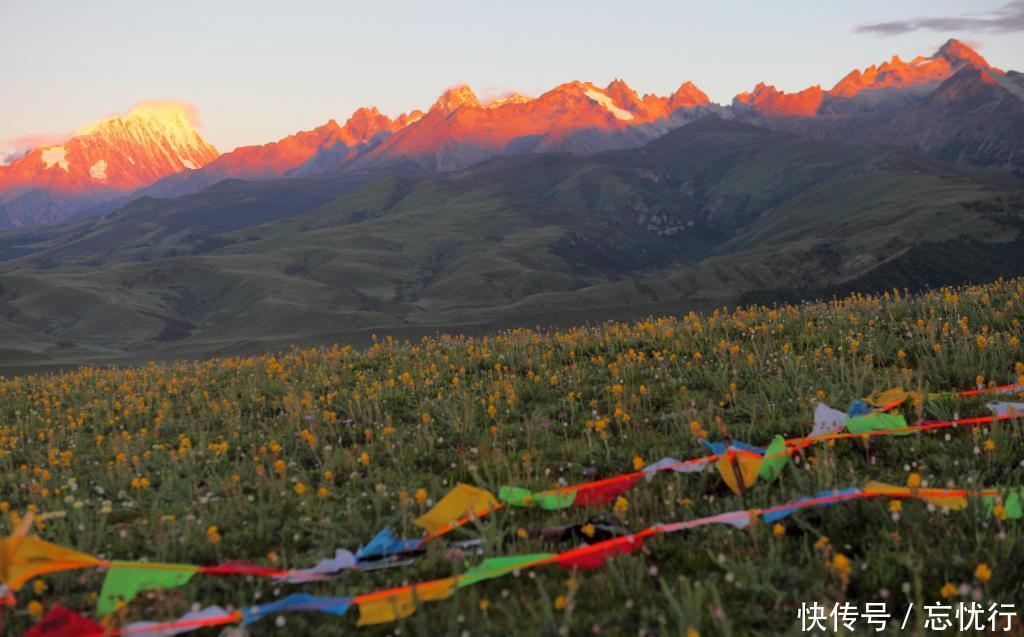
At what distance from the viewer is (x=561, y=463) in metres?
7.29

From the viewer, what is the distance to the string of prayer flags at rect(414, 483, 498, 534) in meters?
5.81

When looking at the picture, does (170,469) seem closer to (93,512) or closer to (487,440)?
(93,512)

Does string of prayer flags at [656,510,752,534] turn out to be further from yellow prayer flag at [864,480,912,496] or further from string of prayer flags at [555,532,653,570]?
yellow prayer flag at [864,480,912,496]

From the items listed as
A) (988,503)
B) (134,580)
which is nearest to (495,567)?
(134,580)

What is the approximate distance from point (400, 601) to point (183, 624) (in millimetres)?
1278

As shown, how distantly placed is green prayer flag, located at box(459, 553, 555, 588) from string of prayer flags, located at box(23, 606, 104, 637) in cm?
217

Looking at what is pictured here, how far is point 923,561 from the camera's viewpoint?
4453 millimetres

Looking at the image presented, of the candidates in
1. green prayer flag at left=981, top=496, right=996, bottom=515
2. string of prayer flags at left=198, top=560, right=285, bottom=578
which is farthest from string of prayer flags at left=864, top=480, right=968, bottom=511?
string of prayer flags at left=198, top=560, right=285, bottom=578

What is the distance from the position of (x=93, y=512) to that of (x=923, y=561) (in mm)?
7058

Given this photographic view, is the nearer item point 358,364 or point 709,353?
point 709,353

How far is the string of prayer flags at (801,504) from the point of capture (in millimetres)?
5198

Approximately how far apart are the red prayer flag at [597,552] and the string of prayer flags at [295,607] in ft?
4.71

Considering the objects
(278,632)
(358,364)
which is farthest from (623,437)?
(358,364)

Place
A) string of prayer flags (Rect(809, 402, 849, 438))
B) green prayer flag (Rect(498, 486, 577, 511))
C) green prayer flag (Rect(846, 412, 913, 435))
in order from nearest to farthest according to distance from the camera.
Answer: green prayer flag (Rect(498, 486, 577, 511)) < green prayer flag (Rect(846, 412, 913, 435)) < string of prayer flags (Rect(809, 402, 849, 438))
